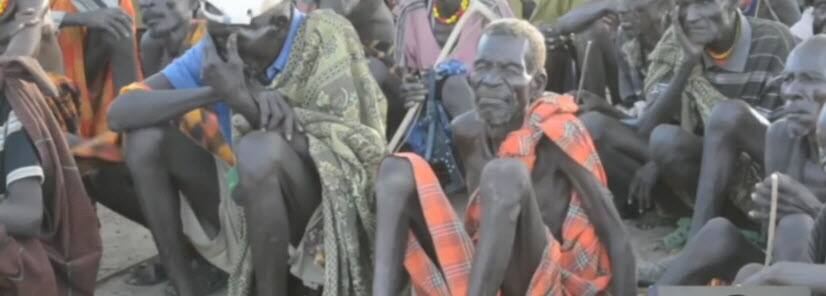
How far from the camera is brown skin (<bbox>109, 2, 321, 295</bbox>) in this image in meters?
4.97

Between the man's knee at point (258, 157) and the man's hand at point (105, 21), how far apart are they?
1.52 m

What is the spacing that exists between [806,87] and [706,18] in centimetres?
78

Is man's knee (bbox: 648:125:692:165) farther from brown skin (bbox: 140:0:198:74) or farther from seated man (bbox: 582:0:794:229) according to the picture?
brown skin (bbox: 140:0:198:74)

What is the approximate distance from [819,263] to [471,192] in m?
1.16

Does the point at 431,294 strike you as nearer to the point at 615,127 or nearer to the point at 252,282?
the point at 252,282

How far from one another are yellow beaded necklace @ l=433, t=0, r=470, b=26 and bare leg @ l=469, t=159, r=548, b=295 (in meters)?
2.19

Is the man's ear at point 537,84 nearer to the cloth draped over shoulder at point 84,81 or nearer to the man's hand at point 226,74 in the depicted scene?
the man's hand at point 226,74

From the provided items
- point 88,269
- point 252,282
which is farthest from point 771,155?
point 88,269

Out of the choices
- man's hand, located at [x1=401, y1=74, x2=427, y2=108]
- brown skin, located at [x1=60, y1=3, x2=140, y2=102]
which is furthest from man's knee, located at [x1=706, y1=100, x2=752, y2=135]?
brown skin, located at [x1=60, y1=3, x2=140, y2=102]

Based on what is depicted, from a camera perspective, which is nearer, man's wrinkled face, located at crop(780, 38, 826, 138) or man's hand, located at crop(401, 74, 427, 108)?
man's wrinkled face, located at crop(780, 38, 826, 138)

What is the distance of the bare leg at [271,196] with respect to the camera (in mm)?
4949

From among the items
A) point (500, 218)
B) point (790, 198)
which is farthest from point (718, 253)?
point (500, 218)

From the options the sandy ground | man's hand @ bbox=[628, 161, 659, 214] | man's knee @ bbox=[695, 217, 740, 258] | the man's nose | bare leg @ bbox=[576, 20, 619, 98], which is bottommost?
the sandy ground

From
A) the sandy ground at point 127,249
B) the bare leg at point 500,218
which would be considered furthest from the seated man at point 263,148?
the bare leg at point 500,218
